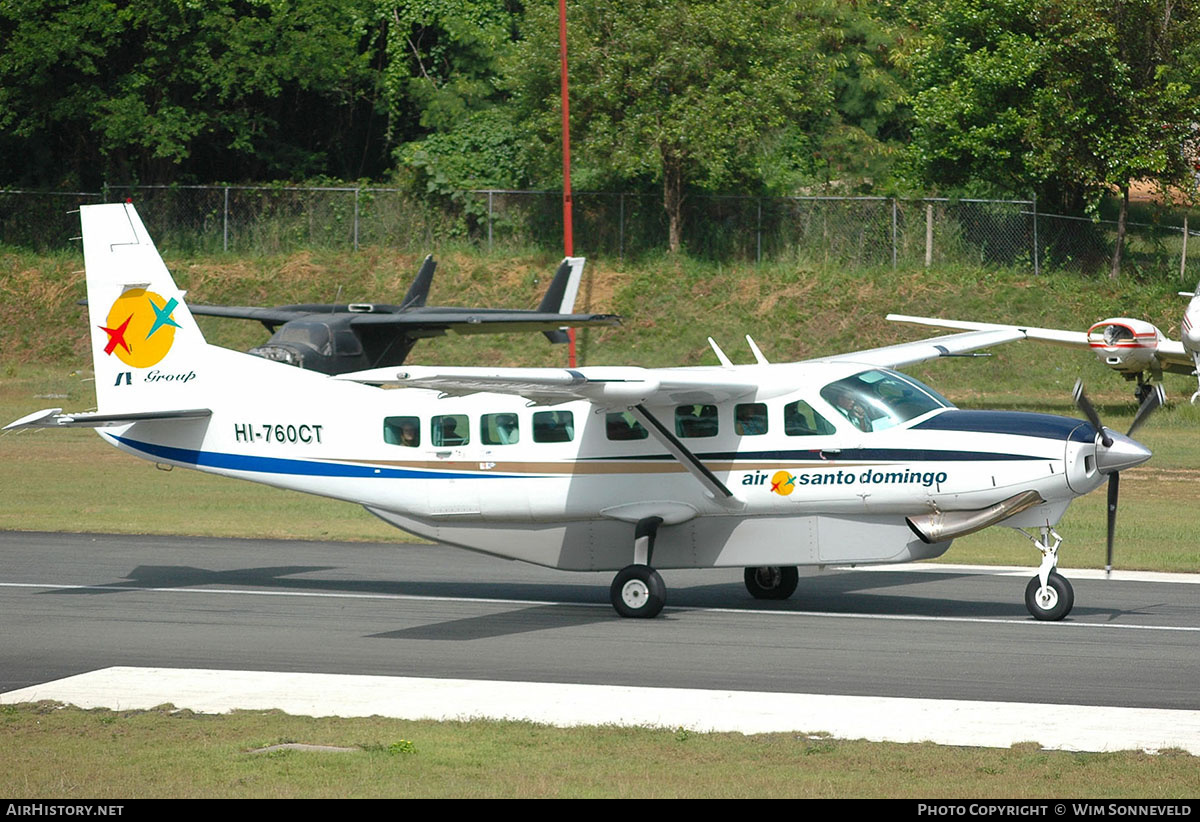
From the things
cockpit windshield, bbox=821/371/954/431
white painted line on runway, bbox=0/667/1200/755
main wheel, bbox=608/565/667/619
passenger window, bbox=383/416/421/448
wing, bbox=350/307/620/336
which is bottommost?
main wheel, bbox=608/565/667/619

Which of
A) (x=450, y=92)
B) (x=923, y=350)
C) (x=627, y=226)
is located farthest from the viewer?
(x=450, y=92)

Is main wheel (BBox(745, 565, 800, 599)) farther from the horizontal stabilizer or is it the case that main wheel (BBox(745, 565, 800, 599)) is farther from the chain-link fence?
the chain-link fence

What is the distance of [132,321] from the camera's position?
1812cm

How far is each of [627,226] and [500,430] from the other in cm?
3150

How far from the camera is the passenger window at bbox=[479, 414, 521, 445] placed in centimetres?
1633

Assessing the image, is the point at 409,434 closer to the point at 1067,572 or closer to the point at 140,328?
the point at 140,328

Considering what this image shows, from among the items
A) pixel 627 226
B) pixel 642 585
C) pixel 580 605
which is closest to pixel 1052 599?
pixel 642 585

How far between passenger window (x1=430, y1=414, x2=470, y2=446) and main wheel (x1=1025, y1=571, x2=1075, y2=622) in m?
6.22

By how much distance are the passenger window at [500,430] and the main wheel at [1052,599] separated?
565 centimetres

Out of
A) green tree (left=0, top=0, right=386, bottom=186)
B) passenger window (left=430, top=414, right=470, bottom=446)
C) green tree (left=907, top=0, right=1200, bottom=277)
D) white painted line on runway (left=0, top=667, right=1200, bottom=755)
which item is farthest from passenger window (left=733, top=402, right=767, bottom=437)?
green tree (left=0, top=0, right=386, bottom=186)

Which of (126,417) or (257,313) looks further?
(257,313)

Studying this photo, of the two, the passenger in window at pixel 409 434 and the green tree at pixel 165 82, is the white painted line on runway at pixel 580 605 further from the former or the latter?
the green tree at pixel 165 82

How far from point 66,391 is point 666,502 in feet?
103

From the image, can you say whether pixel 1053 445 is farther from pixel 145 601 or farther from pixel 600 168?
pixel 600 168
